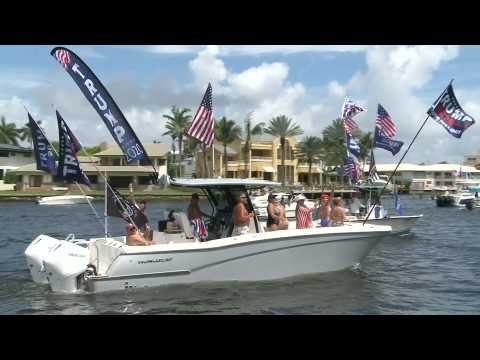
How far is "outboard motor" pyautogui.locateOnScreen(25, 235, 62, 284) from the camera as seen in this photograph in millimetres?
11977

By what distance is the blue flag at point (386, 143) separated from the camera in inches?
841

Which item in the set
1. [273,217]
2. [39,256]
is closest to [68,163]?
[39,256]

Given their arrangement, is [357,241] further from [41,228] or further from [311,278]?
[41,228]

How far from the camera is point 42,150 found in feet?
42.9

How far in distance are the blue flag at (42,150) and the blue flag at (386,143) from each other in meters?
12.9

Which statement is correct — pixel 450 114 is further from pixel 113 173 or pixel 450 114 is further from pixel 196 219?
pixel 113 173

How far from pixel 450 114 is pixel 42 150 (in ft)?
30.7

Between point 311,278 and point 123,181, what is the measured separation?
60.0 m

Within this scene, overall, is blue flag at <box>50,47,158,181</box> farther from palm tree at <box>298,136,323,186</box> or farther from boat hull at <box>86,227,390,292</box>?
palm tree at <box>298,136,323,186</box>

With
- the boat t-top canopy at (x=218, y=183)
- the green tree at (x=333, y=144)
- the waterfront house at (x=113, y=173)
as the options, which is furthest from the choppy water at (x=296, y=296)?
the green tree at (x=333, y=144)

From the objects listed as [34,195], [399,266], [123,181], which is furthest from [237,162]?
[399,266]

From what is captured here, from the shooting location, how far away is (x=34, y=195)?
6444cm

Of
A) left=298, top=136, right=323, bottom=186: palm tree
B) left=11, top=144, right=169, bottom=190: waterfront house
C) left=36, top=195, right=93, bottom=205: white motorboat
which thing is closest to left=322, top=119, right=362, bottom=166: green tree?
left=298, top=136, right=323, bottom=186: palm tree
